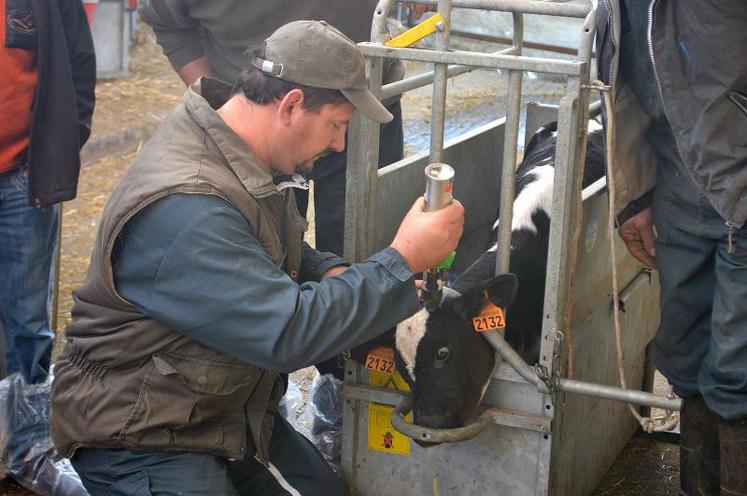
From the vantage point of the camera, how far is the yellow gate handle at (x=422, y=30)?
311 centimetres

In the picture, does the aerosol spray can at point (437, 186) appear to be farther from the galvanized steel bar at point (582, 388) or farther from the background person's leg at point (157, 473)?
the background person's leg at point (157, 473)

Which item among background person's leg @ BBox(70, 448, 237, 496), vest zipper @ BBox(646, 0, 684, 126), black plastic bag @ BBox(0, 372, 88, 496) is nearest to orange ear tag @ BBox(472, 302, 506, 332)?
vest zipper @ BBox(646, 0, 684, 126)

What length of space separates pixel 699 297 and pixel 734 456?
0.44 metres

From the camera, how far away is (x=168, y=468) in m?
2.84

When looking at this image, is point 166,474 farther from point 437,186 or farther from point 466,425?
point 437,186

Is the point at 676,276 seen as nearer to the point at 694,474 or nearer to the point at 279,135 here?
the point at 694,474

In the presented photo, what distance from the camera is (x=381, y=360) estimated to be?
3342mm

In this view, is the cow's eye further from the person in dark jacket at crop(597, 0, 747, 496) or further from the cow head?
the person in dark jacket at crop(597, 0, 747, 496)

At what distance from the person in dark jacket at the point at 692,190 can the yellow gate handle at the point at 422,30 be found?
1.47ft

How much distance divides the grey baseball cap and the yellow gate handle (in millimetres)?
349

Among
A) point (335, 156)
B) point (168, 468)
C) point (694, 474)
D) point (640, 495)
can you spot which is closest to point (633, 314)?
point (640, 495)

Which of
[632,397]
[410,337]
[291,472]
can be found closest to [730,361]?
[632,397]

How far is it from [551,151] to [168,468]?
213 centimetres

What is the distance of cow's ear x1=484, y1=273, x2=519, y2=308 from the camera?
3174 millimetres
